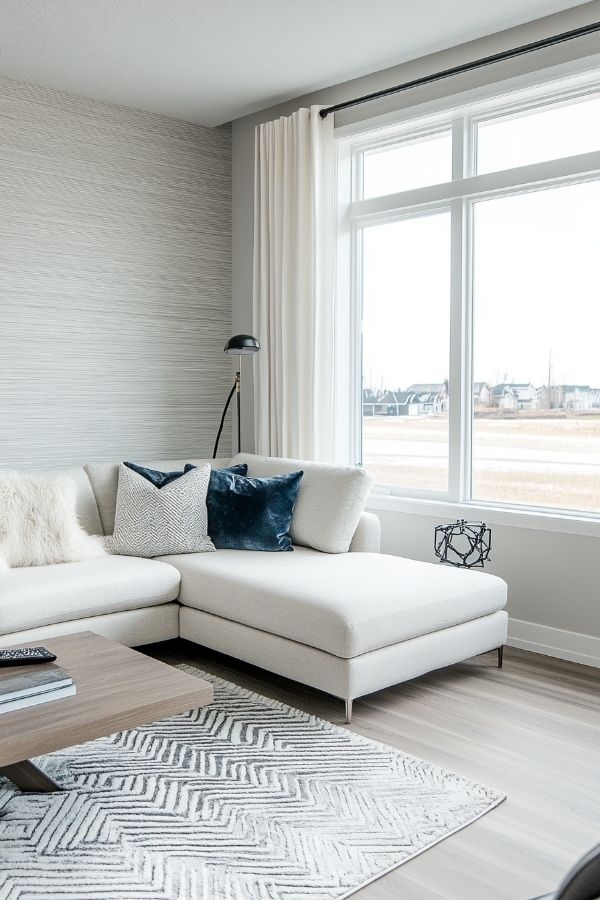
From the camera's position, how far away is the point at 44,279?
469cm

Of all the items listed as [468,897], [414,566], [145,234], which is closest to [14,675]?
[468,897]

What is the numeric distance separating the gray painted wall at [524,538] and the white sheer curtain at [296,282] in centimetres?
30

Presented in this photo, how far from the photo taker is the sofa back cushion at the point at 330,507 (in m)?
3.96

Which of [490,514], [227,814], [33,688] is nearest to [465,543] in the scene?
[490,514]

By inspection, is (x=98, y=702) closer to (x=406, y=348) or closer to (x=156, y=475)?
(x=156, y=475)

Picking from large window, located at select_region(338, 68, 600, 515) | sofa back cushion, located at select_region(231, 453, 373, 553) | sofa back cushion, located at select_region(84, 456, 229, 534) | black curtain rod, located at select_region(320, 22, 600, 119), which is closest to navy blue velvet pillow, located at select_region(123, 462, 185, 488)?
sofa back cushion, located at select_region(84, 456, 229, 534)

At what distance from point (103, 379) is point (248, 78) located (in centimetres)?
185

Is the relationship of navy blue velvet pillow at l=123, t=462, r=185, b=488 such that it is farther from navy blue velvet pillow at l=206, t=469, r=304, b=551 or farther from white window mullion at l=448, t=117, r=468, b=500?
white window mullion at l=448, t=117, r=468, b=500

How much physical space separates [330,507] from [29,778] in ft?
6.17

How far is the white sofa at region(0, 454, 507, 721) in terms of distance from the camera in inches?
122

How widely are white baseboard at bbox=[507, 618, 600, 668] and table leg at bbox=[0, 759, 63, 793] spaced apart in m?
2.36

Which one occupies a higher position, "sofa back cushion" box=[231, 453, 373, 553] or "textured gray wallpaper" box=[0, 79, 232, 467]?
"textured gray wallpaper" box=[0, 79, 232, 467]

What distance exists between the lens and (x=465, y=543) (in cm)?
429

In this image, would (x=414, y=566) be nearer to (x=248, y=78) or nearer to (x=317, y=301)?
(x=317, y=301)
